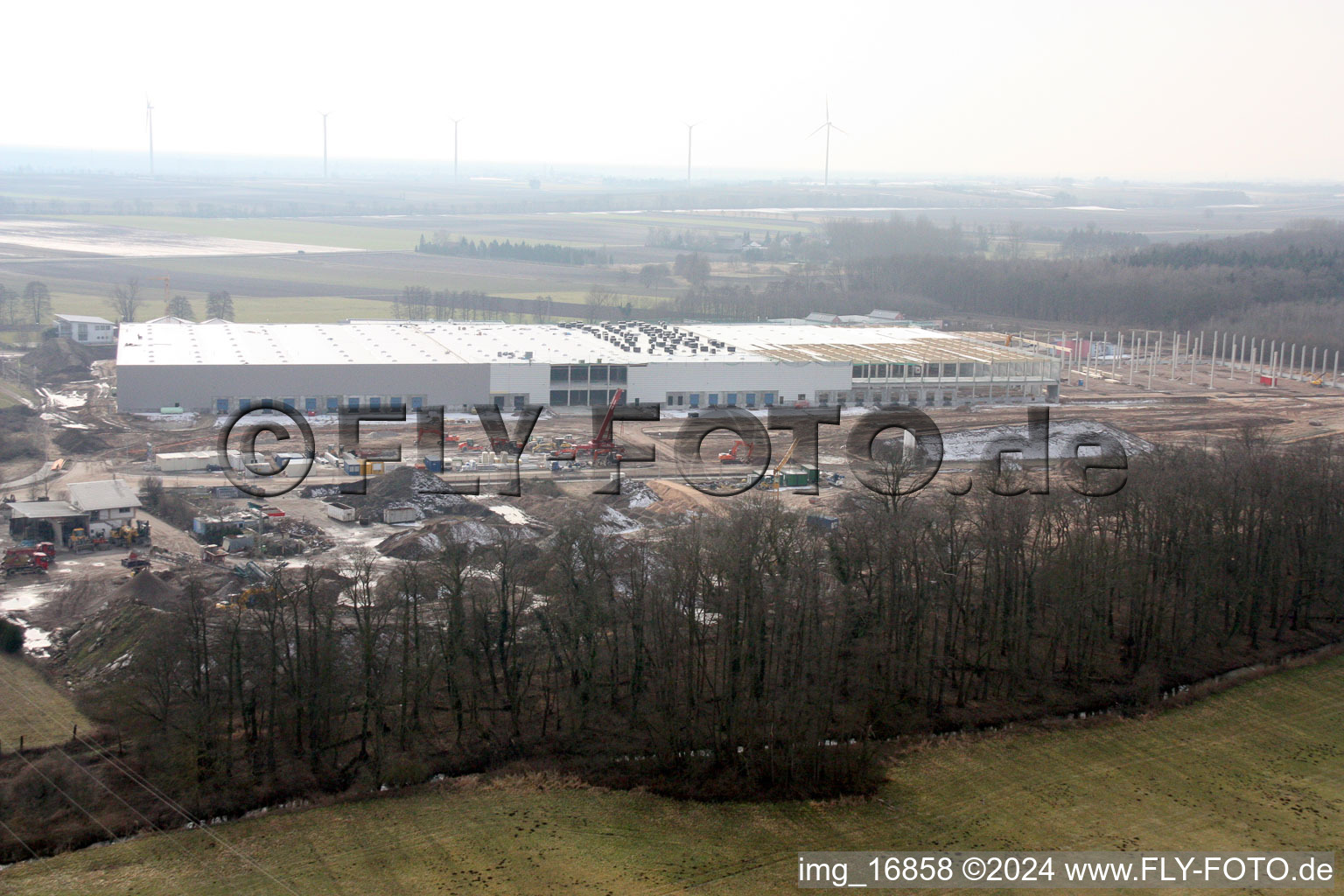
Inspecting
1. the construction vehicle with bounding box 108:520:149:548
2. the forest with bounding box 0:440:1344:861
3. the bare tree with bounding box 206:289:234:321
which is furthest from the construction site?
the bare tree with bounding box 206:289:234:321

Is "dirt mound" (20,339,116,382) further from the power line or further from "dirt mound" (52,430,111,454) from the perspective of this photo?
the power line

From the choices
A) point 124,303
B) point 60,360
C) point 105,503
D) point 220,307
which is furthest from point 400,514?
point 124,303

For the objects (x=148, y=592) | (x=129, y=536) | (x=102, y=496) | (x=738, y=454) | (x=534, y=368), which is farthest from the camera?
(x=534, y=368)

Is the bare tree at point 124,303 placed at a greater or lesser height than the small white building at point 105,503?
greater

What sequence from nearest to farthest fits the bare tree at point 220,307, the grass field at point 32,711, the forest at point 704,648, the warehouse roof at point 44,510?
the forest at point 704,648 < the grass field at point 32,711 < the warehouse roof at point 44,510 < the bare tree at point 220,307

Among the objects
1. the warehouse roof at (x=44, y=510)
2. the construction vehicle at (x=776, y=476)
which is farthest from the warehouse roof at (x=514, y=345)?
the warehouse roof at (x=44, y=510)

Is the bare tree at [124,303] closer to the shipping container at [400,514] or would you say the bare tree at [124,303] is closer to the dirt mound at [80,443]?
the dirt mound at [80,443]

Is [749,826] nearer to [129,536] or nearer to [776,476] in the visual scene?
[129,536]
